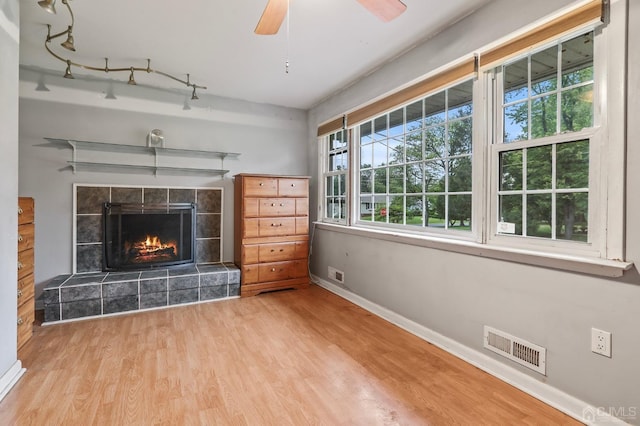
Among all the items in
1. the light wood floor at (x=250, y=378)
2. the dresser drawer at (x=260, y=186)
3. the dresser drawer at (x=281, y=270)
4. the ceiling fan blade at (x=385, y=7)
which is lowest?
A: the light wood floor at (x=250, y=378)

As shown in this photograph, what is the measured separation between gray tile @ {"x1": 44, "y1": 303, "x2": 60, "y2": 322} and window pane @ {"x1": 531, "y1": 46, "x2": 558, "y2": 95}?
424 cm

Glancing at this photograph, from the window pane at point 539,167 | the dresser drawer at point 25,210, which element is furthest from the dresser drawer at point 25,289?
the window pane at point 539,167

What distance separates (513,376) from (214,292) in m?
2.92

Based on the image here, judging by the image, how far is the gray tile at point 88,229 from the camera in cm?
337

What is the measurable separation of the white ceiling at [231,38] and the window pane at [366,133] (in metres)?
0.51

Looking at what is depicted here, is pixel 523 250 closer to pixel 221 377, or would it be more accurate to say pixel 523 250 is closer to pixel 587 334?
pixel 587 334

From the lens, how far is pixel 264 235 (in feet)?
12.6

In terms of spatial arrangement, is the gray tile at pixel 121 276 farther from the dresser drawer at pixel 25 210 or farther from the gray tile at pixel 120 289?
the dresser drawer at pixel 25 210

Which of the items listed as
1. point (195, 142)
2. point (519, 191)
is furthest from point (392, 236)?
point (195, 142)

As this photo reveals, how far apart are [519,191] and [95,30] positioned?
133 inches

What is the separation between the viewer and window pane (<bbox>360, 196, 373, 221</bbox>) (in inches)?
138

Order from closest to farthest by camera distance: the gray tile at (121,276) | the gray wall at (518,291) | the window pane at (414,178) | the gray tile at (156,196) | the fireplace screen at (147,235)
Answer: the gray wall at (518,291), the window pane at (414,178), the gray tile at (121,276), the fireplace screen at (147,235), the gray tile at (156,196)

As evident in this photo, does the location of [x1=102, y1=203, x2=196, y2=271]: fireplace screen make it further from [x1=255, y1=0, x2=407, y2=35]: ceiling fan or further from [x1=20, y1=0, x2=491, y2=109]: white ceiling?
[x1=255, y1=0, x2=407, y2=35]: ceiling fan

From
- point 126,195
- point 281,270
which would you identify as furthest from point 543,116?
point 126,195
